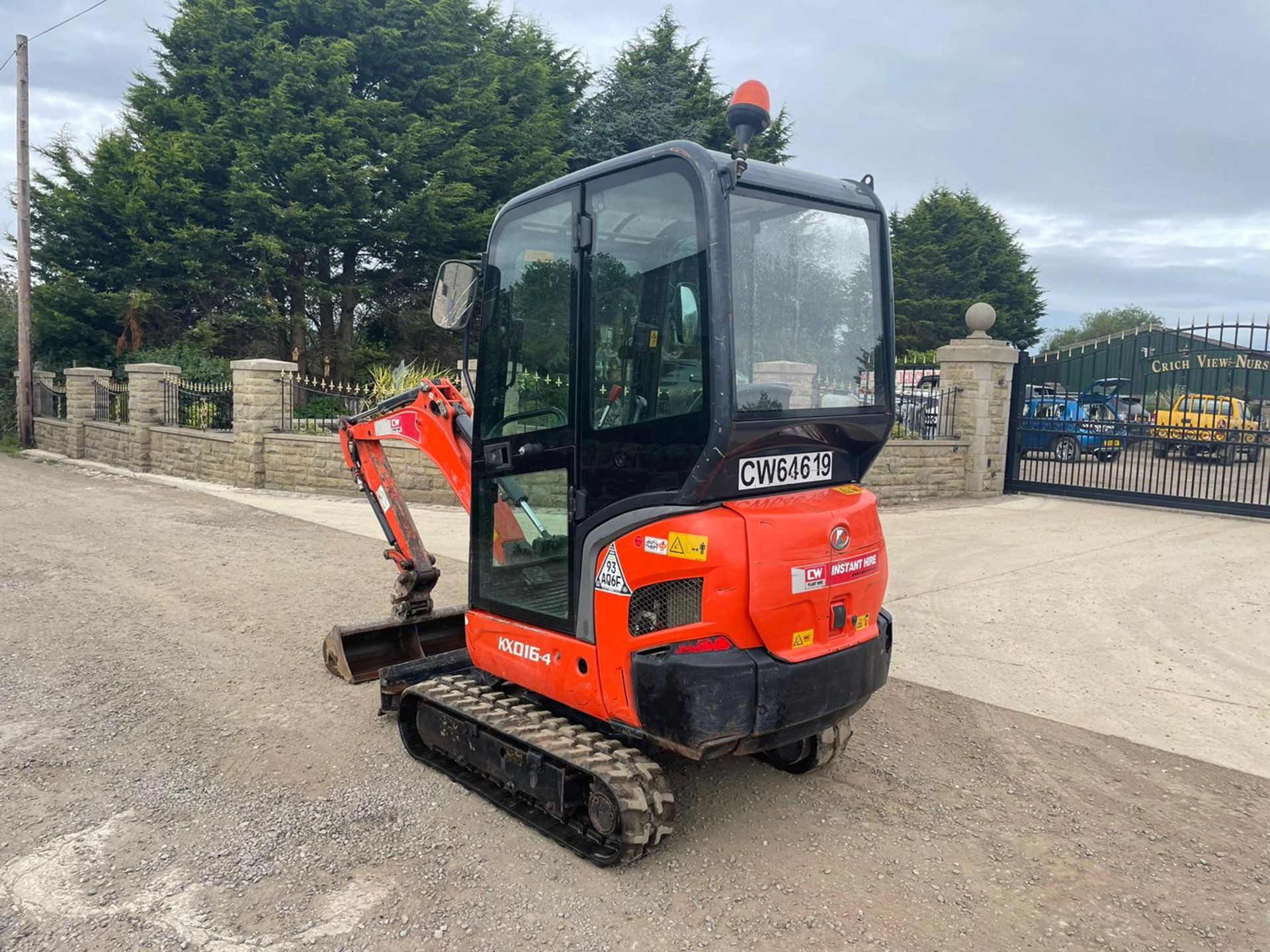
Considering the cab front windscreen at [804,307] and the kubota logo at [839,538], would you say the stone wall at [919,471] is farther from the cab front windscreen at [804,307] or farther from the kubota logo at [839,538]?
the kubota logo at [839,538]

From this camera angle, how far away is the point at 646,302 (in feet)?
11.2

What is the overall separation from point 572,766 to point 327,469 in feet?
37.0

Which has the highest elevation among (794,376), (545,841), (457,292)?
(457,292)

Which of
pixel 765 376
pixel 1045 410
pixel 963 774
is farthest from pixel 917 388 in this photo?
pixel 765 376

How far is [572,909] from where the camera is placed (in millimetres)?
3209

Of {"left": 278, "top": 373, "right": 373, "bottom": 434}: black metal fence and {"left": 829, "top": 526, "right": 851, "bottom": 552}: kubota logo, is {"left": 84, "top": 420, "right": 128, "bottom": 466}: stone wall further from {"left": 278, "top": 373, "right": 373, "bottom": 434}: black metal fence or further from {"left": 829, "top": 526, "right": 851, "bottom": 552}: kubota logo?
{"left": 829, "top": 526, "right": 851, "bottom": 552}: kubota logo

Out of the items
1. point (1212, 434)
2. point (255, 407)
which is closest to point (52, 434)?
point (255, 407)

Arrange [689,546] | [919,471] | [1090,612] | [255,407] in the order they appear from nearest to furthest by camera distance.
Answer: [689,546] → [1090,612] → [919,471] → [255,407]

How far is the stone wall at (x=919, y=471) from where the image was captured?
1324 centimetres

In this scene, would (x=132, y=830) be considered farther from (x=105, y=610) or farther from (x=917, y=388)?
(x=917, y=388)

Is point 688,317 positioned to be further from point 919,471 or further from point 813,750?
point 919,471

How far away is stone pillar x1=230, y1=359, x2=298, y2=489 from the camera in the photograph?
1405 cm

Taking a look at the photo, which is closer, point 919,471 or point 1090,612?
point 1090,612

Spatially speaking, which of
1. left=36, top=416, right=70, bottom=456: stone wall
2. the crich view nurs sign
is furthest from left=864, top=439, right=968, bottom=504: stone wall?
left=36, top=416, right=70, bottom=456: stone wall
